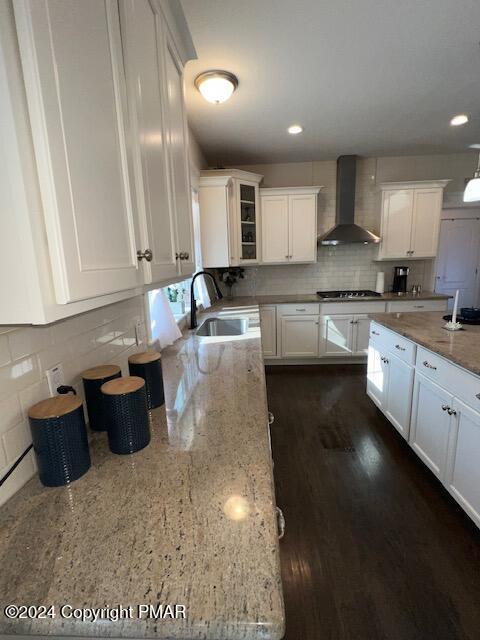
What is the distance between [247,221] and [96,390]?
322 cm

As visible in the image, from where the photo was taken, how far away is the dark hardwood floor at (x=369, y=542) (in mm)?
1161

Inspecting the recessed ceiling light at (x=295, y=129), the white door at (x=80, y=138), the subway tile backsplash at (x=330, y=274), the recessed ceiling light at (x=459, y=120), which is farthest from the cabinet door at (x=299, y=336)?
the white door at (x=80, y=138)

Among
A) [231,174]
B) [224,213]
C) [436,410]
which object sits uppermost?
[231,174]

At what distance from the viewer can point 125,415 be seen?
0.83 meters

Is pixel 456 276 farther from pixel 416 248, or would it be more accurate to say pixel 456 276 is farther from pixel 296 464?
pixel 296 464

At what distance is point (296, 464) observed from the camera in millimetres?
2051

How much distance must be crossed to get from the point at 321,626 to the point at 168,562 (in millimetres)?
1066

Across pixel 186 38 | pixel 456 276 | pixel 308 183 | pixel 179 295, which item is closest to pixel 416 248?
pixel 456 276

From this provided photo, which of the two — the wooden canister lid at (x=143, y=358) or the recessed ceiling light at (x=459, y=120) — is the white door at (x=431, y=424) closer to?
the wooden canister lid at (x=143, y=358)

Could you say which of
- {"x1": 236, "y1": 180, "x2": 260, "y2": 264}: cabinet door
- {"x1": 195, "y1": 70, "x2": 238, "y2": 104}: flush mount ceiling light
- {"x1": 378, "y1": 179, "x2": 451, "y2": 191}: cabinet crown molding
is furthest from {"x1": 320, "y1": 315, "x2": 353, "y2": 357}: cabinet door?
{"x1": 195, "y1": 70, "x2": 238, "y2": 104}: flush mount ceiling light

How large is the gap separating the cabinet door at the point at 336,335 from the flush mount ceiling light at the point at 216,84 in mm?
2603

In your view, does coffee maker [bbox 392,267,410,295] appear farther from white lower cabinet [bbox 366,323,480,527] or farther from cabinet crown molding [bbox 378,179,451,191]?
white lower cabinet [bbox 366,323,480,527]

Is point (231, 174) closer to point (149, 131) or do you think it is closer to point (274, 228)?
point (274, 228)

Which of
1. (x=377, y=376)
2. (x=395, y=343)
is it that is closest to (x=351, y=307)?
(x=377, y=376)
